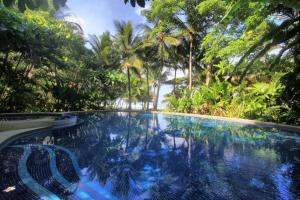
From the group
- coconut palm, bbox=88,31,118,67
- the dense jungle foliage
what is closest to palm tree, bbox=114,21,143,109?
the dense jungle foliage

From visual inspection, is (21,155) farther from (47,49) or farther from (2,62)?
(2,62)

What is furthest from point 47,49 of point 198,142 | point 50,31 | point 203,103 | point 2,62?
point 203,103

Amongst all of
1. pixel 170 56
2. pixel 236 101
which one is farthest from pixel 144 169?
pixel 170 56

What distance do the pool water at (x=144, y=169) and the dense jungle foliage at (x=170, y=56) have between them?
267 centimetres

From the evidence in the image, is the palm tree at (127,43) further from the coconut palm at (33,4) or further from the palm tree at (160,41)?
the coconut palm at (33,4)

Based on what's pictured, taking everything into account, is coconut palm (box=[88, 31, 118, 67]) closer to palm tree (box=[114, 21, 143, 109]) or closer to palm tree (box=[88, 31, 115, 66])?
palm tree (box=[88, 31, 115, 66])

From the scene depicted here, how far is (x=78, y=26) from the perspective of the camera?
57.9 ft

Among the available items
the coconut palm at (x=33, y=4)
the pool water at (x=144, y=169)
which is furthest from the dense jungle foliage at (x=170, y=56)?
the pool water at (x=144, y=169)

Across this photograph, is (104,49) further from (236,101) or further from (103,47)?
(236,101)

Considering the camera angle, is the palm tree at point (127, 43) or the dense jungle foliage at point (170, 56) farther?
the palm tree at point (127, 43)

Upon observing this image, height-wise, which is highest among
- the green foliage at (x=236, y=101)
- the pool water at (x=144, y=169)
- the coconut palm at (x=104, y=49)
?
the coconut palm at (x=104, y=49)

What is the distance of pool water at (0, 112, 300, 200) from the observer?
373cm

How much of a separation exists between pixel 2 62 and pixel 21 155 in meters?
6.41

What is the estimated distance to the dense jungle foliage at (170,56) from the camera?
806 cm
